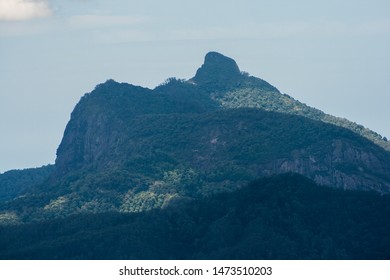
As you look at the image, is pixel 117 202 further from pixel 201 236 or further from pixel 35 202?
pixel 201 236

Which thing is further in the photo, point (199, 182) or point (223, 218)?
point (199, 182)

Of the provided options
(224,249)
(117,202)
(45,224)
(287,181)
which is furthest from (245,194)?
(117,202)

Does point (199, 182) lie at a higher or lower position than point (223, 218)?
higher
